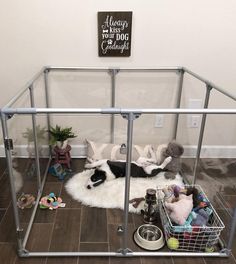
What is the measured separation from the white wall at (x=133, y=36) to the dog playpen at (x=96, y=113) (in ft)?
0.37

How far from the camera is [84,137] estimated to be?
2.51 m

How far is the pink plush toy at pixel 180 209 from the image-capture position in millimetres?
1627

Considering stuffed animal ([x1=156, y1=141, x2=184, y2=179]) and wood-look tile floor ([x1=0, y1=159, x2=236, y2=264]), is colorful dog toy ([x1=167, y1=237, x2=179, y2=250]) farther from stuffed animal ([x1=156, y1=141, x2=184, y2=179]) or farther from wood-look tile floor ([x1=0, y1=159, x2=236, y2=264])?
stuffed animal ([x1=156, y1=141, x2=184, y2=179])

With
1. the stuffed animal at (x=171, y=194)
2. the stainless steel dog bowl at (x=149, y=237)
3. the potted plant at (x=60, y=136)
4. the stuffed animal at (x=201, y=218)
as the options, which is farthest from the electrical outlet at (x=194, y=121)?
the potted plant at (x=60, y=136)

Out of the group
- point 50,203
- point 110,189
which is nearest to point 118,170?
point 110,189

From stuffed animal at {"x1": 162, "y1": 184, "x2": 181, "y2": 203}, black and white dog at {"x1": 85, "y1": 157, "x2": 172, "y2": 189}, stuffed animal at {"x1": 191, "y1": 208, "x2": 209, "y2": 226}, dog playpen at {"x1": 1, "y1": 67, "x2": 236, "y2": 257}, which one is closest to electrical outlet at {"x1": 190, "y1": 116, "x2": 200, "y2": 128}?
dog playpen at {"x1": 1, "y1": 67, "x2": 236, "y2": 257}

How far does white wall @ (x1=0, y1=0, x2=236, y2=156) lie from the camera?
7.17ft

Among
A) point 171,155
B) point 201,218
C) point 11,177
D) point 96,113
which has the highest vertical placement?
point 96,113

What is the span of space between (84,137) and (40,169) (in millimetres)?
553

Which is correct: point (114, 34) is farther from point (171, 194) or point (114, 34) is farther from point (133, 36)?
point (171, 194)

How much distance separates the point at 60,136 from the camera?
2373mm

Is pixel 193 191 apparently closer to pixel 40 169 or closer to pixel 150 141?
pixel 150 141

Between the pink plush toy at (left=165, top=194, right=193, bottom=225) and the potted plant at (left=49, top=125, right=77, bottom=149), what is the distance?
1053mm

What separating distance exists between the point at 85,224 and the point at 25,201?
0.39 metres
